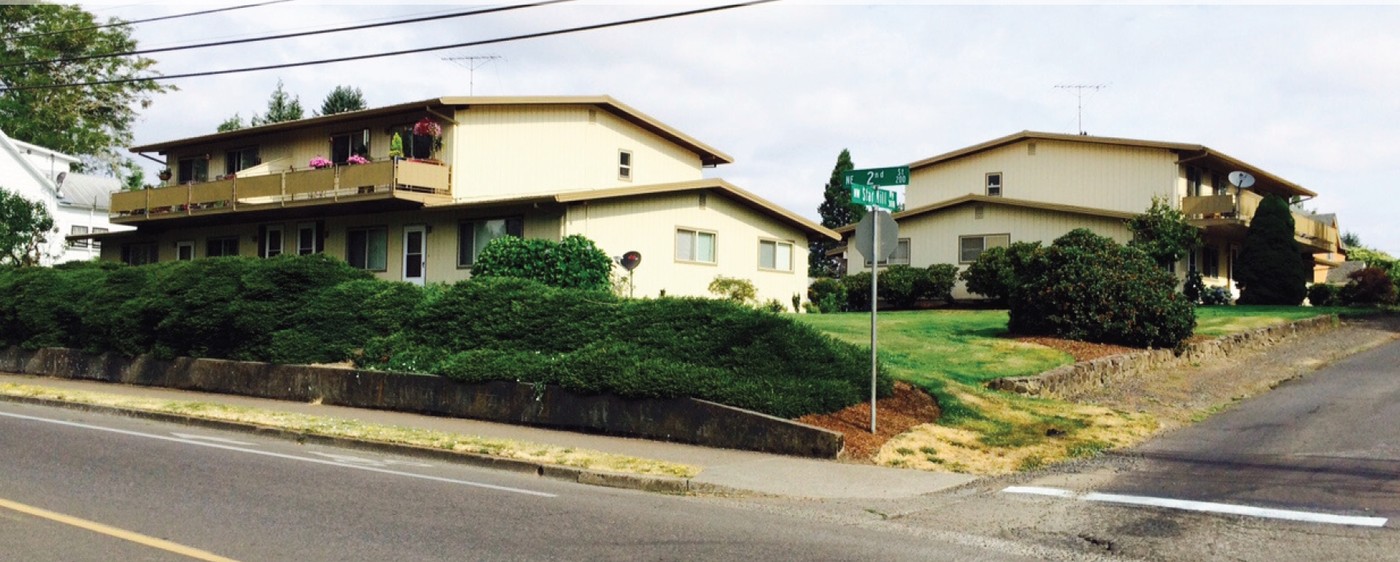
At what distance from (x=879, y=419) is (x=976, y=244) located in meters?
26.5

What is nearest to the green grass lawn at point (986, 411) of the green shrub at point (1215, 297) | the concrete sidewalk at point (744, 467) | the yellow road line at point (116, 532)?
the concrete sidewalk at point (744, 467)

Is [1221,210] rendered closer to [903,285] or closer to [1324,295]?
[1324,295]

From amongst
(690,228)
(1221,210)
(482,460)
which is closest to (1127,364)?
(482,460)

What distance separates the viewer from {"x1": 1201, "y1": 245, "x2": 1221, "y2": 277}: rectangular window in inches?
1630

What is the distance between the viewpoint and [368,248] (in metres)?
35.4

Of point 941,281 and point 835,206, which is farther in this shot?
point 835,206

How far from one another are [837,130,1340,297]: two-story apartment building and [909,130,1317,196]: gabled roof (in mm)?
46

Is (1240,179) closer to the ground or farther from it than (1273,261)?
farther from it

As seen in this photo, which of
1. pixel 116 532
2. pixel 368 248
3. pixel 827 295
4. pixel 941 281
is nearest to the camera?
pixel 116 532

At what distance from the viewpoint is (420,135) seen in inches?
1325

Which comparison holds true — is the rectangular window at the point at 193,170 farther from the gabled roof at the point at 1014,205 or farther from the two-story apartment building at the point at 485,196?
the gabled roof at the point at 1014,205

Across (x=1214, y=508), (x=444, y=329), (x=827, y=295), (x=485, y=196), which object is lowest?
(x=1214, y=508)

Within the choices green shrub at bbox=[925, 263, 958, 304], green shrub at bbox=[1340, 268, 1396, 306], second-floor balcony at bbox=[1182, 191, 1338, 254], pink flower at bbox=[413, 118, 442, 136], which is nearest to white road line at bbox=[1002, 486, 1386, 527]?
pink flower at bbox=[413, 118, 442, 136]

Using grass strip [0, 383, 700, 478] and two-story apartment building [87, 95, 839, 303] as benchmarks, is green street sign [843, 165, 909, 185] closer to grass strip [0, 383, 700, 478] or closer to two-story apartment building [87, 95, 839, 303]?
grass strip [0, 383, 700, 478]
